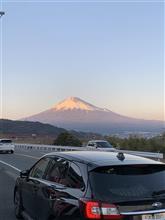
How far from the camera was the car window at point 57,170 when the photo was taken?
709 centimetres

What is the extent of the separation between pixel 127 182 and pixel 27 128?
162m

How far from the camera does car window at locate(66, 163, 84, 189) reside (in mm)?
6520

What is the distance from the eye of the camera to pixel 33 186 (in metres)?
8.27

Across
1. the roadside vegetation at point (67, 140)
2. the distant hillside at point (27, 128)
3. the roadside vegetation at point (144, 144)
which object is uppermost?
the roadside vegetation at point (144, 144)

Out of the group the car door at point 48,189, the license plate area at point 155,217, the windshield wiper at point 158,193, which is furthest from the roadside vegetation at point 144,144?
the license plate area at point 155,217

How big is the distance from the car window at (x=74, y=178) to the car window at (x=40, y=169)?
121 cm

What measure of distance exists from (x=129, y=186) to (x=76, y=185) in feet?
2.49

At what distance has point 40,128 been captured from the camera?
167 meters

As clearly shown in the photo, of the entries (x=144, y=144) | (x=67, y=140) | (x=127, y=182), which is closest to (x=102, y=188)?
(x=127, y=182)

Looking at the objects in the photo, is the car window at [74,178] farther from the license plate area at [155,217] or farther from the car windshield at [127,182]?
the license plate area at [155,217]

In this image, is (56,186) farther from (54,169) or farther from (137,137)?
(137,137)

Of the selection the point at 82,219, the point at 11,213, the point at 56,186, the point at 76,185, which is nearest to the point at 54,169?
the point at 56,186

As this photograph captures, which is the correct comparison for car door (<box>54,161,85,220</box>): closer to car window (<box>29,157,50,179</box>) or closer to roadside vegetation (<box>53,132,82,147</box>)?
car window (<box>29,157,50,179</box>)

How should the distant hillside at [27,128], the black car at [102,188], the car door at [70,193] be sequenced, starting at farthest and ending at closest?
the distant hillside at [27,128], the car door at [70,193], the black car at [102,188]
